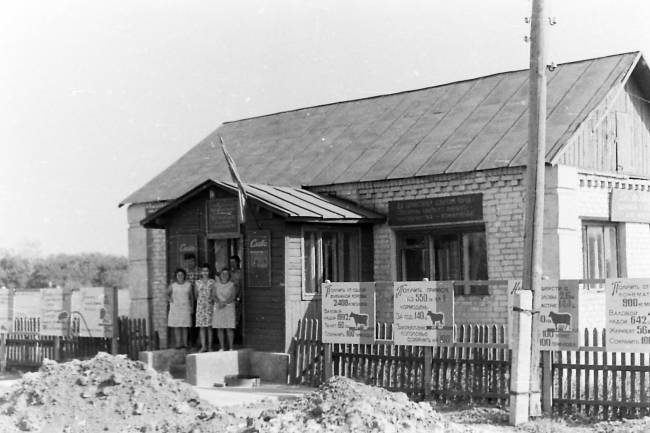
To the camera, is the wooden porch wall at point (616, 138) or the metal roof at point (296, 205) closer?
the metal roof at point (296, 205)

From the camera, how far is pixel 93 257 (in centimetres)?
5503

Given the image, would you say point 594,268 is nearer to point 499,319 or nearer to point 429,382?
point 499,319

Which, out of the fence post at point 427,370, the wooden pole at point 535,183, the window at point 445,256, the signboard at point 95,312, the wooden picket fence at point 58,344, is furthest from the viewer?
the signboard at point 95,312

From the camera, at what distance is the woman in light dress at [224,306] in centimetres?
1659

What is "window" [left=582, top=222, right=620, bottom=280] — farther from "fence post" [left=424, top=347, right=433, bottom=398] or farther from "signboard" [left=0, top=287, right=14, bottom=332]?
"signboard" [left=0, top=287, right=14, bottom=332]

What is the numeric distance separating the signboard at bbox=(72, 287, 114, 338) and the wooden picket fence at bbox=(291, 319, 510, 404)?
A: 514 cm

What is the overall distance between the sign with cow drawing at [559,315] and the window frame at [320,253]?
515cm

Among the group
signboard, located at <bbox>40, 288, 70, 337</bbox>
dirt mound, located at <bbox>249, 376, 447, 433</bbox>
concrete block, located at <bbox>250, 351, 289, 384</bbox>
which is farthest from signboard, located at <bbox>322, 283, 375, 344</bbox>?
signboard, located at <bbox>40, 288, 70, 337</bbox>

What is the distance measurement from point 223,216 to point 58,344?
5089mm

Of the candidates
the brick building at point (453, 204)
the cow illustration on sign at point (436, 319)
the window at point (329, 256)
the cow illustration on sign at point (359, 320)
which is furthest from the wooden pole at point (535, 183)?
the window at point (329, 256)

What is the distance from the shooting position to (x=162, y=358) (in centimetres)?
1725

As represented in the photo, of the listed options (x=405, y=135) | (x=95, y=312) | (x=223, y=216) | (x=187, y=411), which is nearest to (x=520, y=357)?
(x=187, y=411)

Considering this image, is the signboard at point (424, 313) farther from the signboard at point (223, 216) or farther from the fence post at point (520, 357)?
the signboard at point (223, 216)

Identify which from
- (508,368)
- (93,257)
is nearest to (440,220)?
(508,368)
